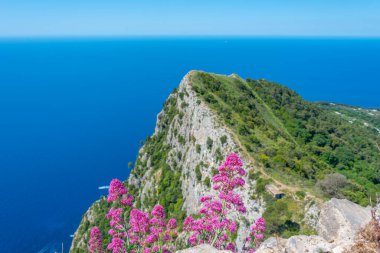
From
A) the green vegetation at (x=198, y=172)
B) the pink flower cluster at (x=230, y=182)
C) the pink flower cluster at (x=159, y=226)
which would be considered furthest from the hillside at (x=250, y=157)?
the pink flower cluster at (x=159, y=226)

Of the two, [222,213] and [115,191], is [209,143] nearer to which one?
[222,213]

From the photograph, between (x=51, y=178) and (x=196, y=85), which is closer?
(x=196, y=85)

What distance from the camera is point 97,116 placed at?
19312 centimetres

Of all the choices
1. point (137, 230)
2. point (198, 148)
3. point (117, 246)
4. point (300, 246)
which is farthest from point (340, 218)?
point (198, 148)

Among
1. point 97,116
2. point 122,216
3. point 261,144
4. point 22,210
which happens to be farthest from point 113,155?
point 122,216

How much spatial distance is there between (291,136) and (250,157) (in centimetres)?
3172

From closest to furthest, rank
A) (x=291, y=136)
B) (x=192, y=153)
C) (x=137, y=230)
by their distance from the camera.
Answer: (x=137, y=230) < (x=192, y=153) < (x=291, y=136)

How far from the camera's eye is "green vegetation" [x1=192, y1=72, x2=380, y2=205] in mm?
42528

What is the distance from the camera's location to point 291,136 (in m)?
68.8

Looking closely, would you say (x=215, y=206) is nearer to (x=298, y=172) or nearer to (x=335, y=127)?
(x=298, y=172)

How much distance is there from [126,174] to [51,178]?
1093 inches

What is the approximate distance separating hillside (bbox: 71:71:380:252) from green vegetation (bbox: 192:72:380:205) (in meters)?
0.20

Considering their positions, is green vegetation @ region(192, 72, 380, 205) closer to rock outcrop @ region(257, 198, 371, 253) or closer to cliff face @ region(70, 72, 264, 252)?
cliff face @ region(70, 72, 264, 252)

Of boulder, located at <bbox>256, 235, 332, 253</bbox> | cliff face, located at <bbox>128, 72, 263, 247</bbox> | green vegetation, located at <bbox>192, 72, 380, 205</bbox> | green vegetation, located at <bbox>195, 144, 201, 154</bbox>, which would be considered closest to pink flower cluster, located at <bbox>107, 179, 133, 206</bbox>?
boulder, located at <bbox>256, 235, 332, 253</bbox>
